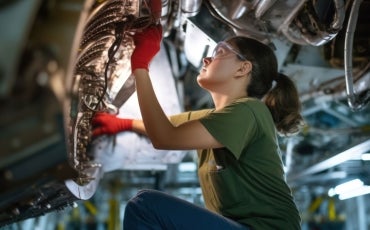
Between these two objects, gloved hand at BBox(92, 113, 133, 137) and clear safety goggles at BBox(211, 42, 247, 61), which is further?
gloved hand at BBox(92, 113, 133, 137)

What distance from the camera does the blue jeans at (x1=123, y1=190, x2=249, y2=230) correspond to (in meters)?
1.60

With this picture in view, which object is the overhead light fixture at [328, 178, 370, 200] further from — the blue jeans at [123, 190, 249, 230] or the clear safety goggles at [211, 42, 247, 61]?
the blue jeans at [123, 190, 249, 230]

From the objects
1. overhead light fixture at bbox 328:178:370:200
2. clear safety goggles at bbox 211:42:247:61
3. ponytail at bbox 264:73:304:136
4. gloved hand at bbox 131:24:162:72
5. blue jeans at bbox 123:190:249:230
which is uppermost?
gloved hand at bbox 131:24:162:72

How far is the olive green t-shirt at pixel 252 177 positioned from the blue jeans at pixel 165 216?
124 mm

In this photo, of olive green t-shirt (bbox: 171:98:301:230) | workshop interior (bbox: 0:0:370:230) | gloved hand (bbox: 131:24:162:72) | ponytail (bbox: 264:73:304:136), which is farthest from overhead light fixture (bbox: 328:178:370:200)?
gloved hand (bbox: 131:24:162:72)

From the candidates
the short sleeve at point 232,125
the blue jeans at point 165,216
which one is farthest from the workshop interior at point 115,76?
the short sleeve at point 232,125

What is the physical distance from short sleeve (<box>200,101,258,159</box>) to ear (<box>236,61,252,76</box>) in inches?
9.5

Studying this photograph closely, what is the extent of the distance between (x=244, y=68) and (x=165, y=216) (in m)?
0.64

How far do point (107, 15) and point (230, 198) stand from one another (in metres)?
0.75

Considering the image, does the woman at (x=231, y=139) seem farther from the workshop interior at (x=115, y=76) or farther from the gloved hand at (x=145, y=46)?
the workshop interior at (x=115, y=76)

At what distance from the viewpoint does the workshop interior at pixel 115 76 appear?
3.19 feet

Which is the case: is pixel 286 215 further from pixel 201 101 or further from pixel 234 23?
pixel 201 101

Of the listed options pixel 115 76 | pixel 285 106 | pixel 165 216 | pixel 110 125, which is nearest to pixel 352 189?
pixel 285 106

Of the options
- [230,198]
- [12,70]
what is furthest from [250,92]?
[12,70]
